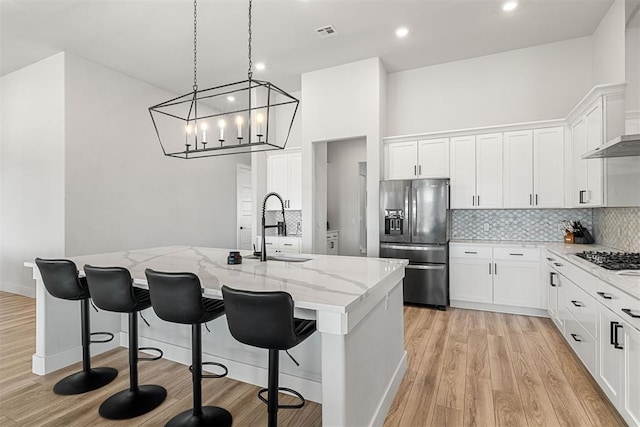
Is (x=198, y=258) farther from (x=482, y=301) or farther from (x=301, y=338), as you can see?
(x=482, y=301)

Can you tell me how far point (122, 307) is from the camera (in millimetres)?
2094

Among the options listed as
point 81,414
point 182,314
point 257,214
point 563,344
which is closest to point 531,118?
point 563,344

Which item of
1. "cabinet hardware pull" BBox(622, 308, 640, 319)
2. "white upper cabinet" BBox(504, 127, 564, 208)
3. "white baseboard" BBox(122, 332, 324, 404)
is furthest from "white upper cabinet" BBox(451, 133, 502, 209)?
"white baseboard" BBox(122, 332, 324, 404)

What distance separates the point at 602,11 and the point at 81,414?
233 inches

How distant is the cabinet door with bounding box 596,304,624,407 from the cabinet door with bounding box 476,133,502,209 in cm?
234

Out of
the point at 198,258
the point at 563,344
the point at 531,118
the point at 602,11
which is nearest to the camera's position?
the point at 198,258

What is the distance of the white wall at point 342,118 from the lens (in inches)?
190

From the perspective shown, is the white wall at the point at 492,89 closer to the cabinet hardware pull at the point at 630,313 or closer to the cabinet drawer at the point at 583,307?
the cabinet drawer at the point at 583,307

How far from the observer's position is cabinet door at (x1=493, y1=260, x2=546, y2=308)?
13.1ft

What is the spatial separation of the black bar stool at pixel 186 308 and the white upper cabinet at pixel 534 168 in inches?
154

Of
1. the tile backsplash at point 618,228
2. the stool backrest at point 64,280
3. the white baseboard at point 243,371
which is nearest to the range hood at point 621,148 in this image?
the tile backsplash at point 618,228

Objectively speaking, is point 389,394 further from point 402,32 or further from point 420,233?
point 402,32

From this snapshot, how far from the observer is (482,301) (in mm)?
4254

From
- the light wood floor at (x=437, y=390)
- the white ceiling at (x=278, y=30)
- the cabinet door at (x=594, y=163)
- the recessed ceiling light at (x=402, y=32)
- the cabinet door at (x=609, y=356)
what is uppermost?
the white ceiling at (x=278, y=30)
